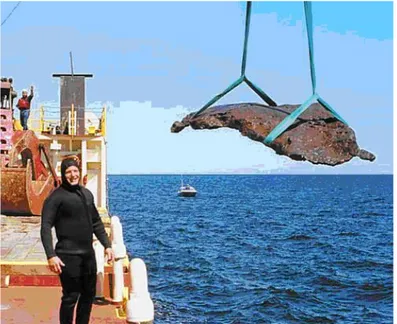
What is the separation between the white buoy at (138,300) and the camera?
255 inches

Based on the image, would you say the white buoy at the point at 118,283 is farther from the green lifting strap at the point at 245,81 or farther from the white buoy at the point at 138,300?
the green lifting strap at the point at 245,81

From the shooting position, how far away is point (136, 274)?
6.51m

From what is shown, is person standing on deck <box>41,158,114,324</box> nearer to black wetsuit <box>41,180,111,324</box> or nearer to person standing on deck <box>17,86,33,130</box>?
black wetsuit <box>41,180,111,324</box>

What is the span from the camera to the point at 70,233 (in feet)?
19.5

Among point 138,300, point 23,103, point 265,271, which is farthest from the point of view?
point 265,271

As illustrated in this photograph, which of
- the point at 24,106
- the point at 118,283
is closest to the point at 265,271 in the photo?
the point at 24,106

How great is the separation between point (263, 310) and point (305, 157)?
564 inches

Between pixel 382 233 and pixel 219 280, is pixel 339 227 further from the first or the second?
pixel 219 280

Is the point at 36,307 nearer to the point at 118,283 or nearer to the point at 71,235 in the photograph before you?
the point at 118,283

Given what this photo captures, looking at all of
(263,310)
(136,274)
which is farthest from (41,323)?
(263,310)

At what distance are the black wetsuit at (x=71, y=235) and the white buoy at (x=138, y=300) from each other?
0.52m

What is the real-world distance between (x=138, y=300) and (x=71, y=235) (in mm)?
1036

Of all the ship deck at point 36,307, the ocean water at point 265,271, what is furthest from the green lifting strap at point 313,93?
the ocean water at point 265,271

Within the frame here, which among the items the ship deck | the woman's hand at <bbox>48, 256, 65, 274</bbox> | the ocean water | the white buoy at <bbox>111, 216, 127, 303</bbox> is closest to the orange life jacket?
the ocean water
